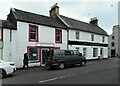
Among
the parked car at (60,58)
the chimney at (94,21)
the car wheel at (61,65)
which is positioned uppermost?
the chimney at (94,21)

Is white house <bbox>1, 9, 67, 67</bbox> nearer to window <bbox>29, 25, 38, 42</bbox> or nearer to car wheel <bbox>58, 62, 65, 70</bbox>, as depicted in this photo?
window <bbox>29, 25, 38, 42</bbox>

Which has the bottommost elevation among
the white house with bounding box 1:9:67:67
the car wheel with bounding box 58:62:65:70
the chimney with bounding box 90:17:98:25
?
the car wheel with bounding box 58:62:65:70

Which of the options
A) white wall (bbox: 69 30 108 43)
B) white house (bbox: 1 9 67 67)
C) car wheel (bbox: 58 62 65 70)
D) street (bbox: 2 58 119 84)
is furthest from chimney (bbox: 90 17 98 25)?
street (bbox: 2 58 119 84)

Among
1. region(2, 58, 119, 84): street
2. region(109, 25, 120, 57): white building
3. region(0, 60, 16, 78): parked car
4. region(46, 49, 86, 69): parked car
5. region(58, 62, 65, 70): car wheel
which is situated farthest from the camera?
region(109, 25, 120, 57): white building

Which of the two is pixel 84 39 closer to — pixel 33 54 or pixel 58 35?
pixel 58 35

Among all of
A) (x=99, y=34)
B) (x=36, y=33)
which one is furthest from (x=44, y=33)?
(x=99, y=34)

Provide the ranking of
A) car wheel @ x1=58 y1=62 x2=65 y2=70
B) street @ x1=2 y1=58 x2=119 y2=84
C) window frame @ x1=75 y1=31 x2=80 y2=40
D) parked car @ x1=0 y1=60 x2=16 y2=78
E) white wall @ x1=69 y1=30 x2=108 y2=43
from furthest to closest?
window frame @ x1=75 y1=31 x2=80 y2=40, white wall @ x1=69 y1=30 x2=108 y2=43, car wheel @ x1=58 y1=62 x2=65 y2=70, parked car @ x1=0 y1=60 x2=16 y2=78, street @ x1=2 y1=58 x2=119 y2=84

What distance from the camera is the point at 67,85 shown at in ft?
25.8

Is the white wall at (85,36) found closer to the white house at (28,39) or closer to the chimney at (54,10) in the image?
the white house at (28,39)

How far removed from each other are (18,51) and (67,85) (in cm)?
1007

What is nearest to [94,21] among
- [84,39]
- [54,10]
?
[84,39]

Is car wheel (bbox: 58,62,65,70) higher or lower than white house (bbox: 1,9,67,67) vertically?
lower

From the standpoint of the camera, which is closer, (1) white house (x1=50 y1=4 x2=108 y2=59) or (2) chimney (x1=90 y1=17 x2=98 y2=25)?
(1) white house (x1=50 y1=4 x2=108 y2=59)

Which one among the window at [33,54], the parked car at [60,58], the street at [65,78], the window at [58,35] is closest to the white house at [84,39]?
the window at [58,35]
